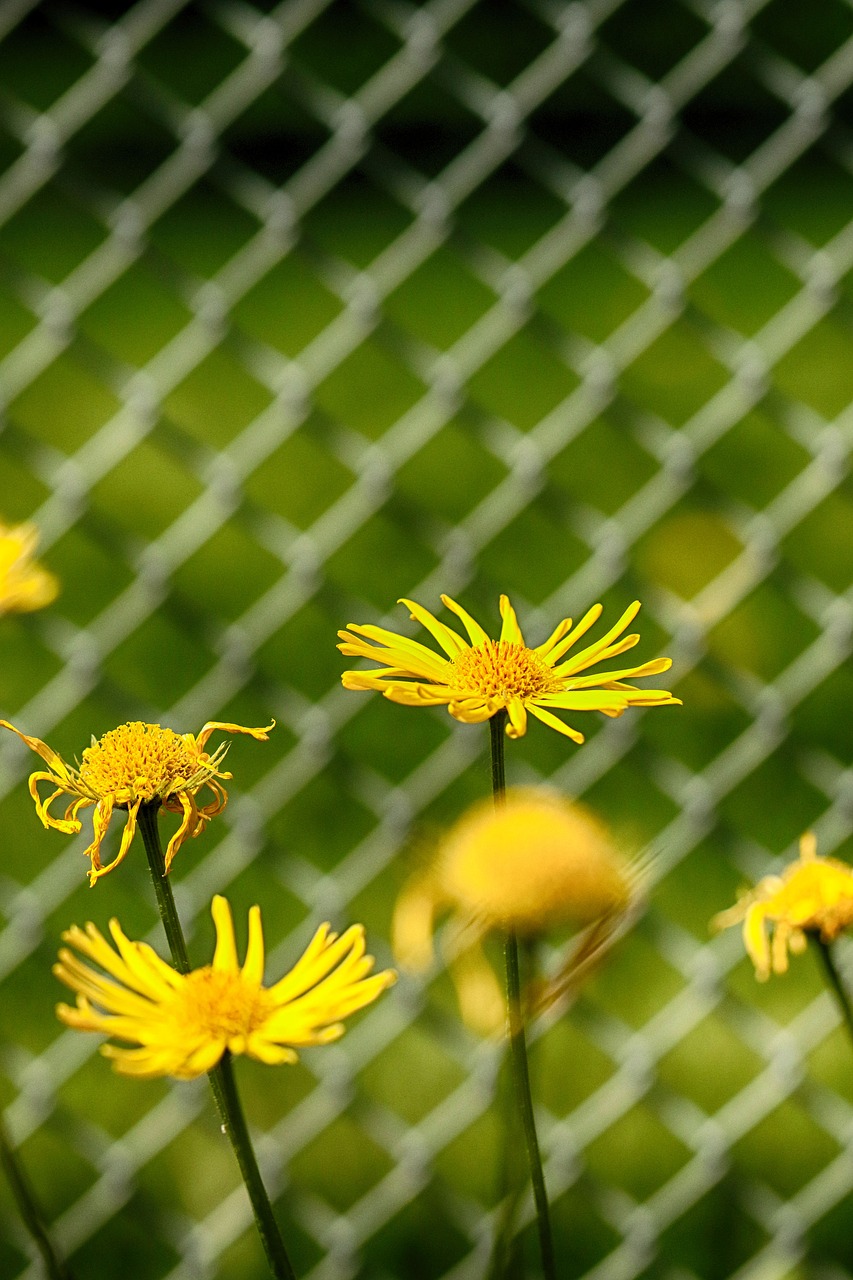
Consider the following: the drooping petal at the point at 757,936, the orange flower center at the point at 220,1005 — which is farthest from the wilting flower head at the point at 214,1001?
the drooping petal at the point at 757,936

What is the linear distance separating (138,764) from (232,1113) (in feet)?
0.24

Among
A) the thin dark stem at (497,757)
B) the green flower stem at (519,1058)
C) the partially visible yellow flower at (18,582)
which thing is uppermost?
the thin dark stem at (497,757)

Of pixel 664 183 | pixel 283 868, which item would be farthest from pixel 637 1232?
pixel 664 183

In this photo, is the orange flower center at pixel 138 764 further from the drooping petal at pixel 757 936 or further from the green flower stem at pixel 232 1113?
the drooping petal at pixel 757 936

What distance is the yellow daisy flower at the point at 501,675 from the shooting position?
261 mm

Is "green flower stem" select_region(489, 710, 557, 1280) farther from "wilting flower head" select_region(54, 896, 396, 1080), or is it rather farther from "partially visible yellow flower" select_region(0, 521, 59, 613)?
"partially visible yellow flower" select_region(0, 521, 59, 613)

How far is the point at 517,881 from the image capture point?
287mm

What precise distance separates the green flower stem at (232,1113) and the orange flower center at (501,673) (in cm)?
7

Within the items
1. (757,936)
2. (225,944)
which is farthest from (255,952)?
(757,936)

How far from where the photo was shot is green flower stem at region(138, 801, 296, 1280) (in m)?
0.24

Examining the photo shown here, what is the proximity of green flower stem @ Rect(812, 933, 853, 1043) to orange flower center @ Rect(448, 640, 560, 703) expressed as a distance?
3.5 inches

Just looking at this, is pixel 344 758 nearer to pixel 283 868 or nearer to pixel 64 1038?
pixel 283 868

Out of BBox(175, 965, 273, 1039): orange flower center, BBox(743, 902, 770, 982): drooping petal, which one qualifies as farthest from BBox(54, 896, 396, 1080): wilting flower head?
BBox(743, 902, 770, 982): drooping petal

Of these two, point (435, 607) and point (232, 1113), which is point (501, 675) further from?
point (435, 607)
